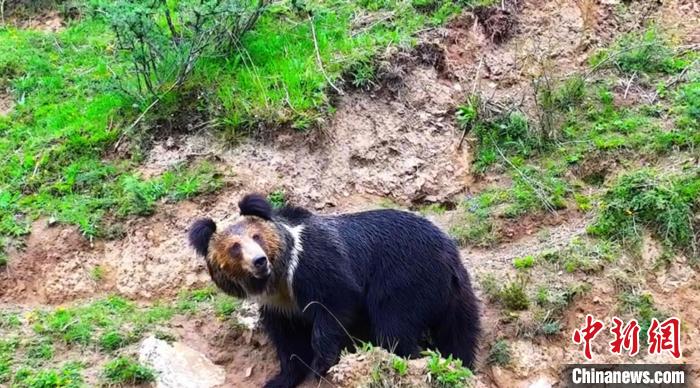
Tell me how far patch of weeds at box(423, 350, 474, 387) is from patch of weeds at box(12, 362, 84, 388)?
215 cm

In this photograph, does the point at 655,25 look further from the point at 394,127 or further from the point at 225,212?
the point at 225,212

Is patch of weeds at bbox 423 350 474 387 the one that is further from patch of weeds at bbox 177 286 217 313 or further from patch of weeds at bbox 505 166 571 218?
patch of weeds at bbox 505 166 571 218

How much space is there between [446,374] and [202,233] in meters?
1.74

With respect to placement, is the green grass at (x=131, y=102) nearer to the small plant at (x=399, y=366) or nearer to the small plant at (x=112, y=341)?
the small plant at (x=112, y=341)

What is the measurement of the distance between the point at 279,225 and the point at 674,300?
2.75m

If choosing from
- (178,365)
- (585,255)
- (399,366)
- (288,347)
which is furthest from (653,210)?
(178,365)

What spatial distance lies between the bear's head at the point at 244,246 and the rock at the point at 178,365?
63cm

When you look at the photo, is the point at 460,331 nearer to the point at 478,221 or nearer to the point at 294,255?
the point at 294,255

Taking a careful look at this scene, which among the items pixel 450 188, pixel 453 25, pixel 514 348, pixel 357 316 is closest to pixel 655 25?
pixel 453 25

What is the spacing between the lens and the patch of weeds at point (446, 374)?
441 cm

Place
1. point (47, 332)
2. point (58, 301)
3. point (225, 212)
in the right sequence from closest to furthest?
point (47, 332) → point (58, 301) → point (225, 212)

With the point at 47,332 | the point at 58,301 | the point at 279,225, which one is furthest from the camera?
the point at 58,301

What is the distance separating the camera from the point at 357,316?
536 cm

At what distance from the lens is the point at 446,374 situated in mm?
4434
